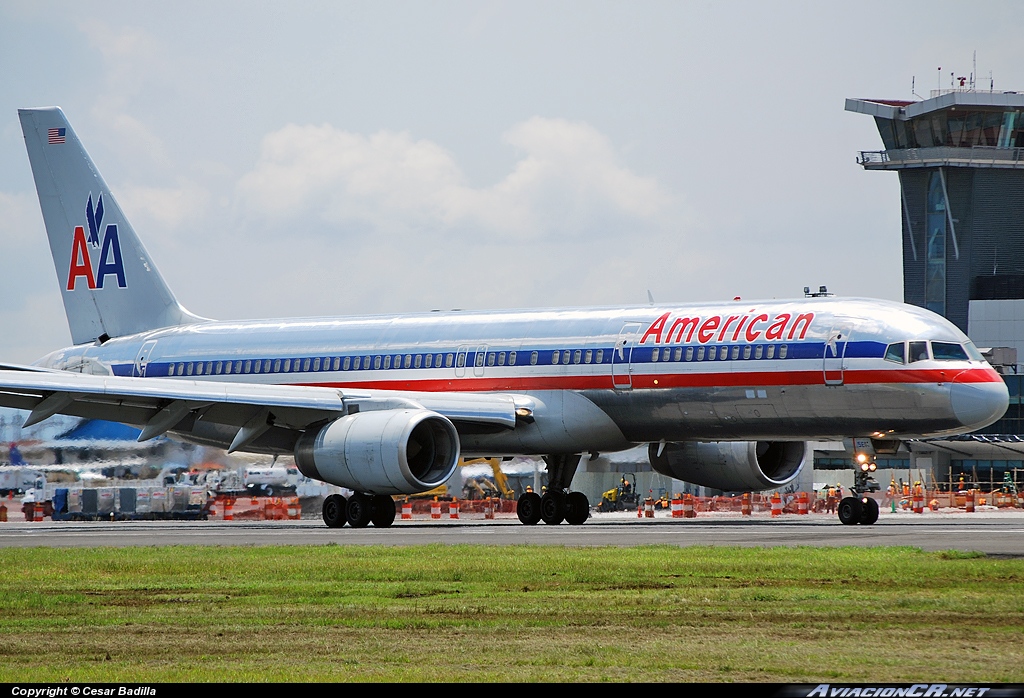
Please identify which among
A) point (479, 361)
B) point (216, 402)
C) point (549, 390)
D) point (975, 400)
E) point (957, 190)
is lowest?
point (975, 400)

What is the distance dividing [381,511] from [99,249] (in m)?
13.4

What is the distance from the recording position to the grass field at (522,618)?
9.45 m

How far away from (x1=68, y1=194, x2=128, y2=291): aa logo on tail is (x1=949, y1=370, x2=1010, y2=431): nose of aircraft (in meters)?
21.7

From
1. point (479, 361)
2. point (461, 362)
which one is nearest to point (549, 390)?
point (479, 361)

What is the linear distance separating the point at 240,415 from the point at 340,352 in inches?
188

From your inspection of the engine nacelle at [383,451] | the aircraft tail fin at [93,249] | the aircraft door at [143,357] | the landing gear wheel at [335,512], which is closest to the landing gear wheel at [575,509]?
the engine nacelle at [383,451]

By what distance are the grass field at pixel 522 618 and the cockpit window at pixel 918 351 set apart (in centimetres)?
825

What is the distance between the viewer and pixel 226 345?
35781 millimetres

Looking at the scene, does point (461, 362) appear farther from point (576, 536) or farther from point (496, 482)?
point (496, 482)

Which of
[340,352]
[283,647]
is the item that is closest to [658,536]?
[340,352]

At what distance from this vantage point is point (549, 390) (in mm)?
30625

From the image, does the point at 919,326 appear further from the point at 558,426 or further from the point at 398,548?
the point at 398,548

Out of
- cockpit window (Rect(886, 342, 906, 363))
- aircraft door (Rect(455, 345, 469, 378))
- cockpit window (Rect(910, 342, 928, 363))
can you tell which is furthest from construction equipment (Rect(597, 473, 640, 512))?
cockpit window (Rect(910, 342, 928, 363))

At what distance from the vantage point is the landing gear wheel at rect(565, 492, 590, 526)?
31.7 metres
